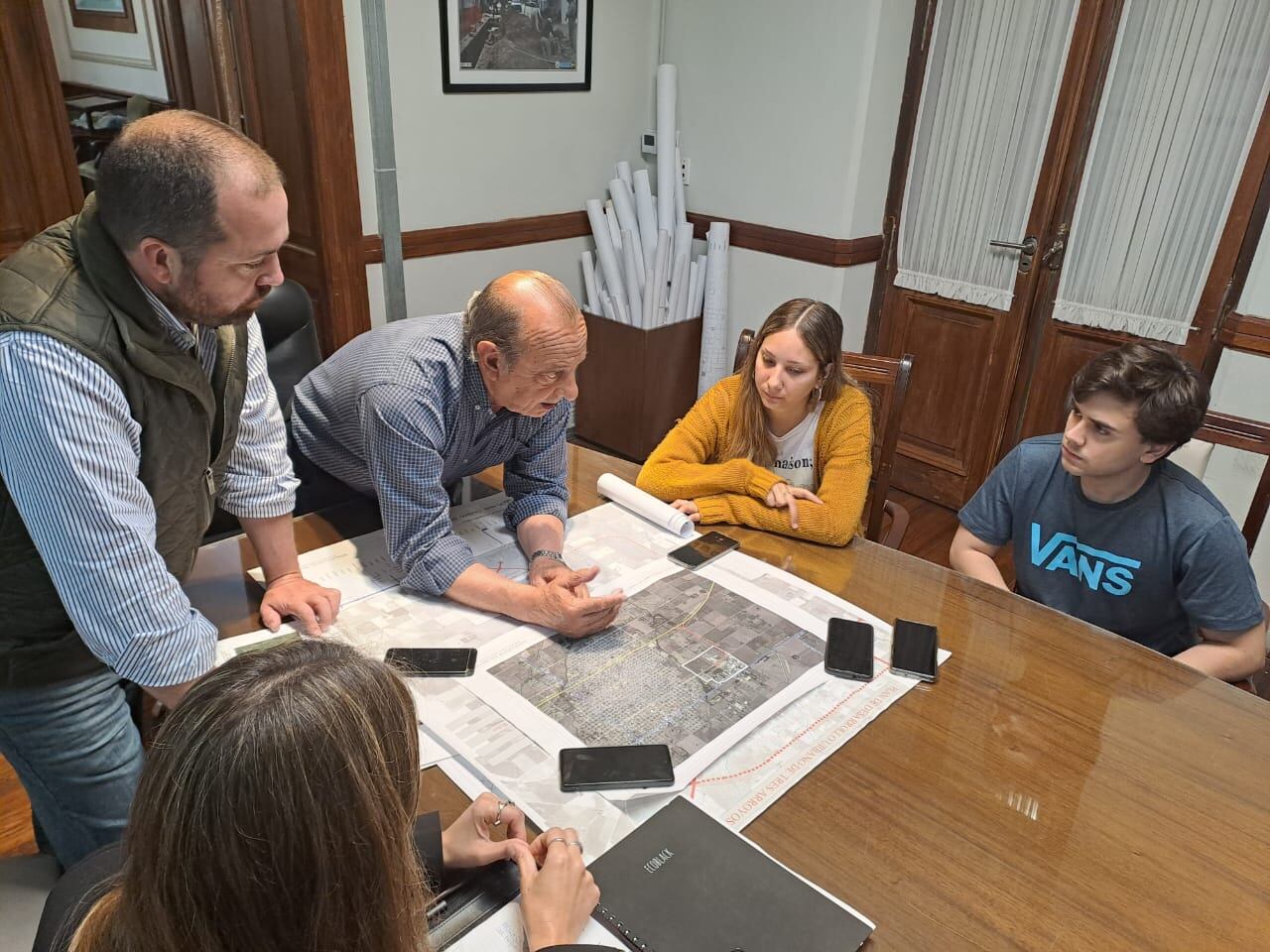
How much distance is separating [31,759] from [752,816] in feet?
3.00

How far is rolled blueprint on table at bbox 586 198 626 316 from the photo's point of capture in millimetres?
3518

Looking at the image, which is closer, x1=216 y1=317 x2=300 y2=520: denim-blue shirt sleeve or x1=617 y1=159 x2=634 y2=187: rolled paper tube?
x1=216 y1=317 x2=300 y2=520: denim-blue shirt sleeve

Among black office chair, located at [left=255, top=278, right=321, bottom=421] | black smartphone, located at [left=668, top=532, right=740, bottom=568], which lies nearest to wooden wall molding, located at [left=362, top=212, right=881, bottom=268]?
black office chair, located at [left=255, top=278, right=321, bottom=421]

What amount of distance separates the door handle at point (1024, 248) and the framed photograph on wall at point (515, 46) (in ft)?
5.56

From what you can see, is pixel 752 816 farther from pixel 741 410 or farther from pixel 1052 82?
pixel 1052 82

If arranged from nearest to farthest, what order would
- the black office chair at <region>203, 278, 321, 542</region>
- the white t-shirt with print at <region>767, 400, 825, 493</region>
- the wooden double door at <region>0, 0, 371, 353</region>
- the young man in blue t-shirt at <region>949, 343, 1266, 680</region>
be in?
the young man in blue t-shirt at <region>949, 343, 1266, 680</region> → the white t-shirt with print at <region>767, 400, 825, 493</region> → the black office chair at <region>203, 278, 321, 542</region> → the wooden double door at <region>0, 0, 371, 353</region>

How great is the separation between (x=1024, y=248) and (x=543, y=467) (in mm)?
2202

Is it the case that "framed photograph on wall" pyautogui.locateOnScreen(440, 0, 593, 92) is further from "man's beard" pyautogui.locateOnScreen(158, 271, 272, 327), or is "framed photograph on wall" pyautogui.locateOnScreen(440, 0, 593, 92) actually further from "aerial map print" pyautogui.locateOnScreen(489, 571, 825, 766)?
"aerial map print" pyautogui.locateOnScreen(489, 571, 825, 766)

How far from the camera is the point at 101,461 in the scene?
Result: 95 cm

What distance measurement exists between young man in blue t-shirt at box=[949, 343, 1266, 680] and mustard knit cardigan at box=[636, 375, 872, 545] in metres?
0.27

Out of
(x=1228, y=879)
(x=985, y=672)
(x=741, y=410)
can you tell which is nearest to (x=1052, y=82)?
(x=741, y=410)

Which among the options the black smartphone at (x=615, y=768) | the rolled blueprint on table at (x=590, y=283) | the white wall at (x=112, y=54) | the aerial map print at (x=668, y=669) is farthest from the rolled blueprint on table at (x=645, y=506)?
the white wall at (x=112, y=54)

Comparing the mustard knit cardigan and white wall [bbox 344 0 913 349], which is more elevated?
white wall [bbox 344 0 913 349]

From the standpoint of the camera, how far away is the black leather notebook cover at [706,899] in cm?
83
